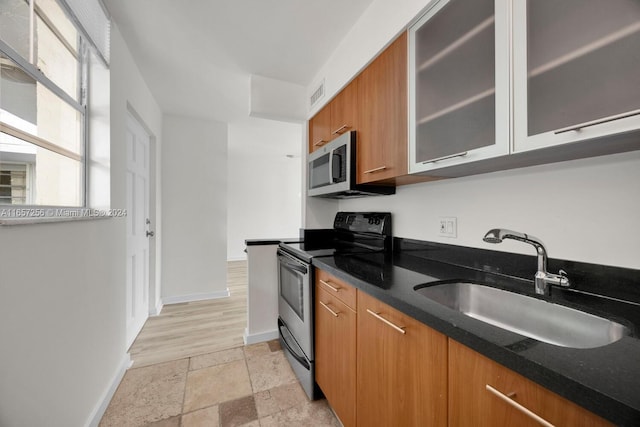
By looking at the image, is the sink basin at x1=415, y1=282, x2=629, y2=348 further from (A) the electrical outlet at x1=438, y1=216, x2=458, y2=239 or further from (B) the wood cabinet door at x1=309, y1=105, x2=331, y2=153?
(B) the wood cabinet door at x1=309, y1=105, x2=331, y2=153

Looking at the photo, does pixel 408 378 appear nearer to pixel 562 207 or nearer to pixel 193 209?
pixel 562 207

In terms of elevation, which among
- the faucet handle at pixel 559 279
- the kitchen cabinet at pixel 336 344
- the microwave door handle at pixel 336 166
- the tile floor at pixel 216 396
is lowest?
the tile floor at pixel 216 396

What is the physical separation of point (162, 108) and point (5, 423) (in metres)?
3.08

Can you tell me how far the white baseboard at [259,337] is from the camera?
2.29 metres

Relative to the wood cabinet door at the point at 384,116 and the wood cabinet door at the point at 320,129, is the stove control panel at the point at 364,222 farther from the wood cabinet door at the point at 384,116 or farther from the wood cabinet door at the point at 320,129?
the wood cabinet door at the point at 320,129

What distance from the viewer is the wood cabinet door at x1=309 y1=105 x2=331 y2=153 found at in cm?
212

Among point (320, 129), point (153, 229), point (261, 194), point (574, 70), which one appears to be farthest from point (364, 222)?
point (261, 194)

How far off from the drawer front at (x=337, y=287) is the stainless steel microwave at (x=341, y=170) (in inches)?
24.6

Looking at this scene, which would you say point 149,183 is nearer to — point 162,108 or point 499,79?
point 162,108

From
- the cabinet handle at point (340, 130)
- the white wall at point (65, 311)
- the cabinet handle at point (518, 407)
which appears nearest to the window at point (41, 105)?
the white wall at point (65, 311)

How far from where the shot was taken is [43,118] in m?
1.19

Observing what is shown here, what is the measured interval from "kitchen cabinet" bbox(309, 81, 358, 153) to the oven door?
1.01 m

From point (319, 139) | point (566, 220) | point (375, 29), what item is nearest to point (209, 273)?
point (319, 139)

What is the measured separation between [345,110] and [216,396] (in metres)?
2.13
